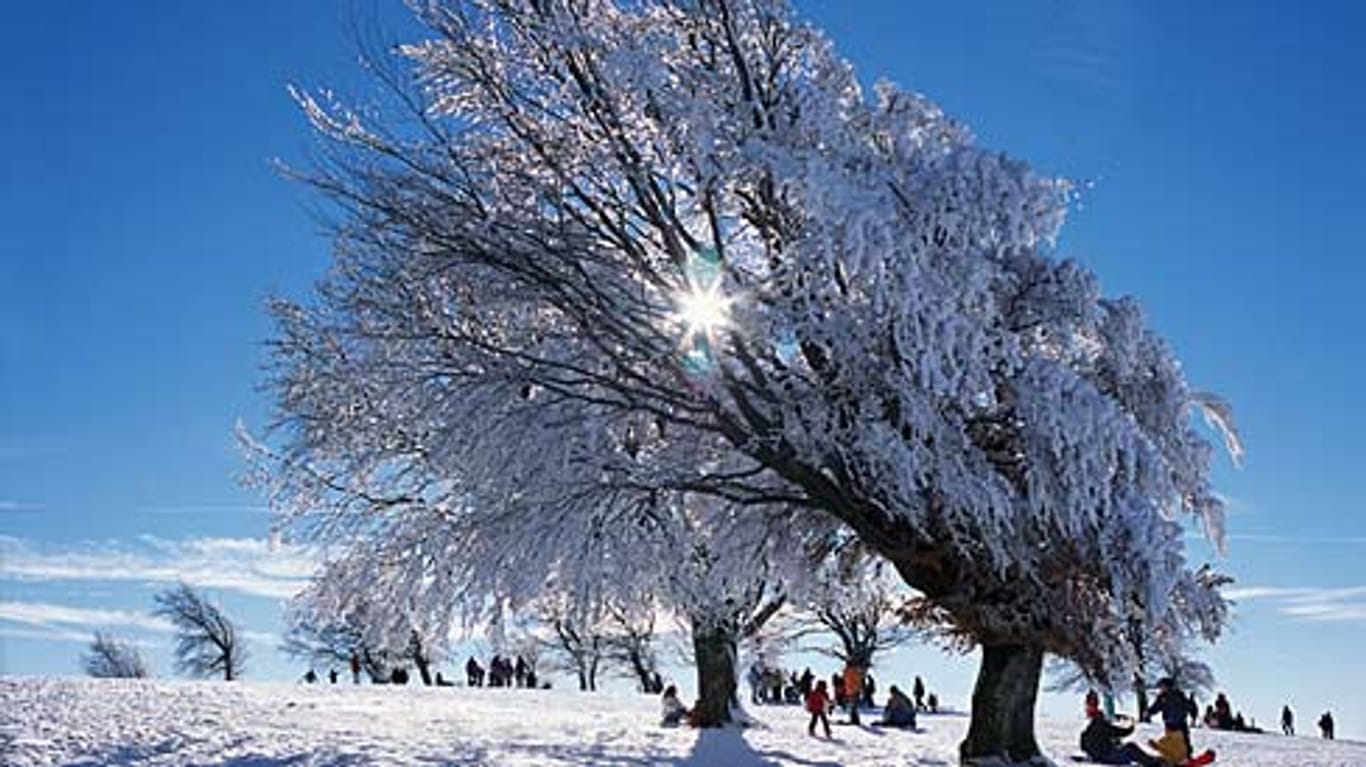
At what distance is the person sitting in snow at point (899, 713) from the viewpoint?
106ft

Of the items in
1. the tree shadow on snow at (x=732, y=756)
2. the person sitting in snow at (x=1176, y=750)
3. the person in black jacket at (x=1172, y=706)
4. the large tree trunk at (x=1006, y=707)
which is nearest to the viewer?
the tree shadow on snow at (x=732, y=756)

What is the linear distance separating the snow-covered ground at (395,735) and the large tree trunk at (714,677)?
0.90 metres

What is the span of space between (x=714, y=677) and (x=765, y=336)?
11200mm

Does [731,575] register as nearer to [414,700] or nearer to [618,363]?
[618,363]

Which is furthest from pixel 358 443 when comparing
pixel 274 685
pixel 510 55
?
pixel 274 685

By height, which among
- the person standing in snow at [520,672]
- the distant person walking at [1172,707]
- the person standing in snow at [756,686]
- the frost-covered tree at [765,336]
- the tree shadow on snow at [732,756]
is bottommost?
the tree shadow on snow at [732,756]

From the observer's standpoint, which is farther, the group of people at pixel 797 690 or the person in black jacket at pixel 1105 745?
the group of people at pixel 797 690

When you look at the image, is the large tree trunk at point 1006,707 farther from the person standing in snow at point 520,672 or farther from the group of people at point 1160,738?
the person standing in snow at point 520,672

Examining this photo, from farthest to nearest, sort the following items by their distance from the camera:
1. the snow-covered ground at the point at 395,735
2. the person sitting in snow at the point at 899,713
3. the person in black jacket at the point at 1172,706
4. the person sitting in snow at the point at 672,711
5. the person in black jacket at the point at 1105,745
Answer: the person sitting in snow at the point at 899,713, the person sitting in snow at the point at 672,711, the person in black jacket at the point at 1105,745, the person in black jacket at the point at 1172,706, the snow-covered ground at the point at 395,735

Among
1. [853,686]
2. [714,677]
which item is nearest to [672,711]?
[714,677]

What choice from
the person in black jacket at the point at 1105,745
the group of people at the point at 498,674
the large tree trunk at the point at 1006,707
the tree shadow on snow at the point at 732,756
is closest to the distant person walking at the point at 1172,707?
the large tree trunk at the point at 1006,707

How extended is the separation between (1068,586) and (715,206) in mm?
7022

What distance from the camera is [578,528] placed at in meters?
20.1

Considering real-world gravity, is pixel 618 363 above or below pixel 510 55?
below
